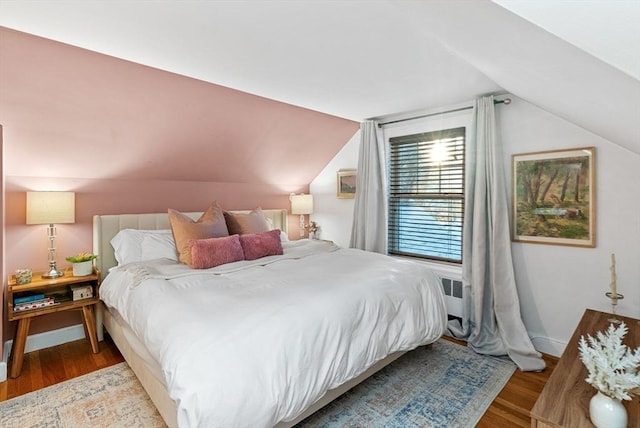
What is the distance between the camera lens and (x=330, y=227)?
15.1 ft

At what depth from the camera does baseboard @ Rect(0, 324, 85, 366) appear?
8.86ft

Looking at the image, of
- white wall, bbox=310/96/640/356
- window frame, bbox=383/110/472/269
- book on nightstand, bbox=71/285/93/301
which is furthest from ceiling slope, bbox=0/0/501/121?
book on nightstand, bbox=71/285/93/301

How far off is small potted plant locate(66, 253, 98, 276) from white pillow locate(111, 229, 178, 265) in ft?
0.67

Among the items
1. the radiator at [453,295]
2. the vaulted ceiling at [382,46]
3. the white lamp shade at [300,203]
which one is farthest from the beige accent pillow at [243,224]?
the radiator at [453,295]

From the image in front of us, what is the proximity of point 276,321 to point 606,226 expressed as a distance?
2.59 metres

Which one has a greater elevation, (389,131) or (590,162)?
(389,131)

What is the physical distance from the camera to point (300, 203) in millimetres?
4484

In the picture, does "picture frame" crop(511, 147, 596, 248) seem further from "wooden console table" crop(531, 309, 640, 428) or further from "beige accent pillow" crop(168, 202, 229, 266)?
"beige accent pillow" crop(168, 202, 229, 266)

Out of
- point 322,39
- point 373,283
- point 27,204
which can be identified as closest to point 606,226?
point 373,283

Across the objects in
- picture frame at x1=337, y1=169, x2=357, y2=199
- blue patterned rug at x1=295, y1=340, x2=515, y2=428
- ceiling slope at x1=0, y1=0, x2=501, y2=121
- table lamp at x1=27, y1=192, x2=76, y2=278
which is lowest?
blue patterned rug at x1=295, y1=340, x2=515, y2=428

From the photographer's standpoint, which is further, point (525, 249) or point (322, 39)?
point (525, 249)

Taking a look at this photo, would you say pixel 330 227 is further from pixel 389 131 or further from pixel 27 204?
pixel 27 204

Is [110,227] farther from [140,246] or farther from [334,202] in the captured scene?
[334,202]

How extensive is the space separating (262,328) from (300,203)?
3042mm
